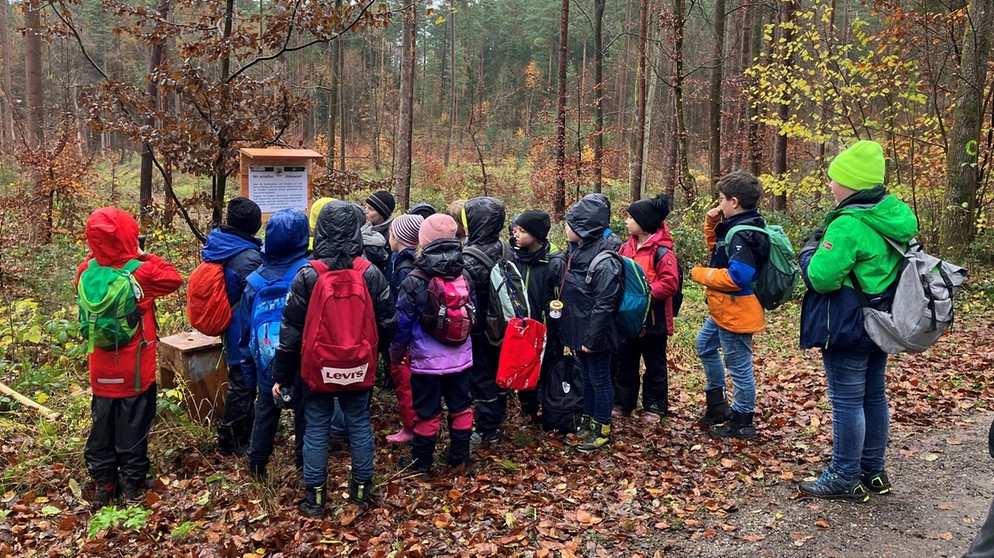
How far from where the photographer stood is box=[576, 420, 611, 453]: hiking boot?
5270 mm

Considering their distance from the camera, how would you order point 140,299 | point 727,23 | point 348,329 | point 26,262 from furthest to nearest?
point 727,23 < point 26,262 < point 140,299 < point 348,329

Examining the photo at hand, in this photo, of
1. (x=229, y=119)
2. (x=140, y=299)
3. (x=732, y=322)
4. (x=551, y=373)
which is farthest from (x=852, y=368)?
(x=229, y=119)

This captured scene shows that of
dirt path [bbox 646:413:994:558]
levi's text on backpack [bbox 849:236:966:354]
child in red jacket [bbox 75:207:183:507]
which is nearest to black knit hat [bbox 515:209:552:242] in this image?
levi's text on backpack [bbox 849:236:966:354]

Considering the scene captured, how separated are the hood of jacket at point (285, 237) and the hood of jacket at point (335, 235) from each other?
1.50ft

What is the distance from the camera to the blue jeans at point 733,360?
5105 mm

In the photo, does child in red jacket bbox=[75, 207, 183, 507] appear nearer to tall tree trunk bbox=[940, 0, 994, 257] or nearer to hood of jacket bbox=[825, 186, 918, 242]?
hood of jacket bbox=[825, 186, 918, 242]

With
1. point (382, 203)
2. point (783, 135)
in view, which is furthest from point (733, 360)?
point (783, 135)

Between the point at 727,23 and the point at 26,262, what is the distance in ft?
82.0

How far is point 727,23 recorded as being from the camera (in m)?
25.8

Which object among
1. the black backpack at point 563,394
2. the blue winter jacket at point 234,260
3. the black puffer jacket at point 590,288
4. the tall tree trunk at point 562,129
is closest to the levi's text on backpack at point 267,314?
the blue winter jacket at point 234,260

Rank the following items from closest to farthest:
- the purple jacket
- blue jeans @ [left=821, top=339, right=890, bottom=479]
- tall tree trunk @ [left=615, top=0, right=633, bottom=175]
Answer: blue jeans @ [left=821, top=339, right=890, bottom=479] → the purple jacket → tall tree trunk @ [left=615, top=0, right=633, bottom=175]

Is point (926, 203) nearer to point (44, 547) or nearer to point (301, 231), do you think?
point (301, 231)

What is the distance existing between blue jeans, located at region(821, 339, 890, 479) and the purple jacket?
98.7 inches

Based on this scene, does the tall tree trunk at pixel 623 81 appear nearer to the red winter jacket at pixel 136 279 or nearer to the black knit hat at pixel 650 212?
the black knit hat at pixel 650 212
